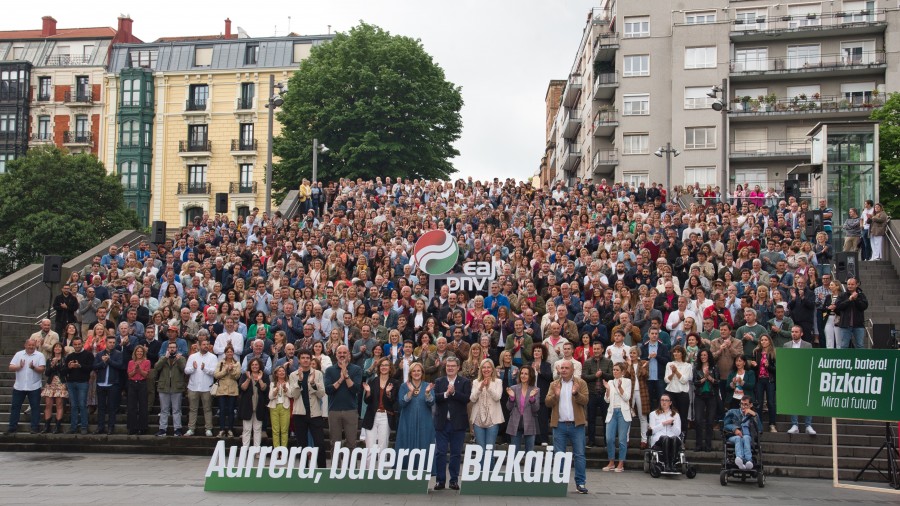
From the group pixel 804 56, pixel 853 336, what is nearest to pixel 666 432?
pixel 853 336

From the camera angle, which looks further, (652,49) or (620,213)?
(652,49)

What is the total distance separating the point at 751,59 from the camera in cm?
5866

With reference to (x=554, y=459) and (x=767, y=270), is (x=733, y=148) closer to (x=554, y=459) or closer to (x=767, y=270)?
(x=767, y=270)

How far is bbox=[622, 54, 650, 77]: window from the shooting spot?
60.9 metres

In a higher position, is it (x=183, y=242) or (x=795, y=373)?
(x=183, y=242)

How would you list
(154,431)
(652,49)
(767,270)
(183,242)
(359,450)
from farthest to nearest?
(652,49) → (183,242) → (767,270) → (154,431) → (359,450)

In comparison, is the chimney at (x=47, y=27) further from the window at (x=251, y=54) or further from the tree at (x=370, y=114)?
the tree at (x=370, y=114)

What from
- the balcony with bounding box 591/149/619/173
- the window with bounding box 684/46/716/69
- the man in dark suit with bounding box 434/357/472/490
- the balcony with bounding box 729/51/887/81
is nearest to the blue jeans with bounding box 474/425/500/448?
the man in dark suit with bounding box 434/357/472/490

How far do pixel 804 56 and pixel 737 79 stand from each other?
4336 millimetres

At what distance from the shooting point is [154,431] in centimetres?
1788

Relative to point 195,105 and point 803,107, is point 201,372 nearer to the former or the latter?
point 803,107

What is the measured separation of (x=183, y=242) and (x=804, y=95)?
44988 millimetres

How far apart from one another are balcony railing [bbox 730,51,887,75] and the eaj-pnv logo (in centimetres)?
4410

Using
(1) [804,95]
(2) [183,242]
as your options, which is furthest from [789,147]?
(2) [183,242]
